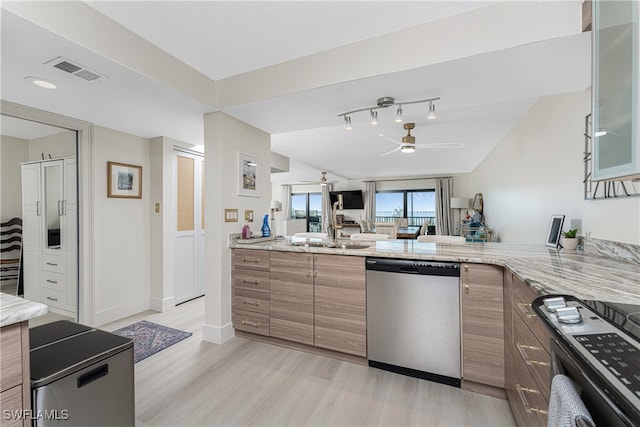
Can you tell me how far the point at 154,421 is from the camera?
1.58 m

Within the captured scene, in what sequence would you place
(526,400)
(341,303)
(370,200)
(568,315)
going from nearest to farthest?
1. (568,315)
2. (526,400)
3. (341,303)
4. (370,200)

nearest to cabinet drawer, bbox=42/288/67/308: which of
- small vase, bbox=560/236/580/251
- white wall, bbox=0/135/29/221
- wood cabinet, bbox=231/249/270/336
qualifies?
white wall, bbox=0/135/29/221

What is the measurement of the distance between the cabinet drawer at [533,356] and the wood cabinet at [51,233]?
3938mm

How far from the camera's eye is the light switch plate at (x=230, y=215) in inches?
105

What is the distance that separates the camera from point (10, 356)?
859 mm

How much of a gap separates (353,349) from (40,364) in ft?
5.86

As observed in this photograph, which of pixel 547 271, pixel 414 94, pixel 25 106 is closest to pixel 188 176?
pixel 25 106

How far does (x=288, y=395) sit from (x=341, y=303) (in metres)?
0.72

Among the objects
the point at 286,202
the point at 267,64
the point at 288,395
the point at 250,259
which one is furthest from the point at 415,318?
the point at 286,202

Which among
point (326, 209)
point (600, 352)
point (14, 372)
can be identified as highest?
point (326, 209)

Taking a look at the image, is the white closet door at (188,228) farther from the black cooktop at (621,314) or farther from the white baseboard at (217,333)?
the black cooktop at (621,314)

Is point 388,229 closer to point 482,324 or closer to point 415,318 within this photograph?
point 415,318

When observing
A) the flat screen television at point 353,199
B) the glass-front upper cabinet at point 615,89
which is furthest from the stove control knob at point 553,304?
the flat screen television at point 353,199

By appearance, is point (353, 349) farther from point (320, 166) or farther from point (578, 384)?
point (320, 166)
